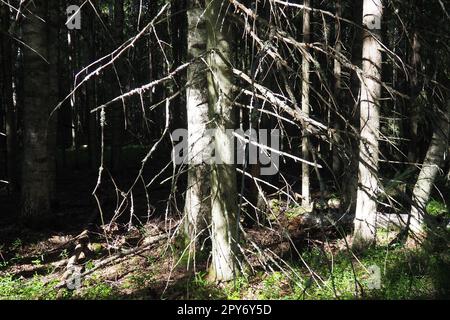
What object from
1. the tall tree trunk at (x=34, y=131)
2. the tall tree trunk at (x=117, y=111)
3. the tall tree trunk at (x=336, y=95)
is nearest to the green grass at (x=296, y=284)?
the tall tree trunk at (x=336, y=95)

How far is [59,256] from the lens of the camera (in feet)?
25.2

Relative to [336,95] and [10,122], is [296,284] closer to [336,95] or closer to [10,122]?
[336,95]

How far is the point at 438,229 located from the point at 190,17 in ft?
16.0

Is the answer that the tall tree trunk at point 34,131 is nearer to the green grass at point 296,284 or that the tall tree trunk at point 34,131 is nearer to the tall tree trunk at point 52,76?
the tall tree trunk at point 52,76

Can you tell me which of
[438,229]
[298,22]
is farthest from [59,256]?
[298,22]

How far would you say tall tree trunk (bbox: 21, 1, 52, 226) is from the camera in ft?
29.1

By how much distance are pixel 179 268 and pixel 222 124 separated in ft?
9.40

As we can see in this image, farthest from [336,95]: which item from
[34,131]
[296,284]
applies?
[34,131]

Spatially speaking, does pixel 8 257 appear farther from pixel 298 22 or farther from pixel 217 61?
pixel 298 22

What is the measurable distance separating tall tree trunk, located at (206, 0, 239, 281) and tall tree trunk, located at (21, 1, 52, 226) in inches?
195

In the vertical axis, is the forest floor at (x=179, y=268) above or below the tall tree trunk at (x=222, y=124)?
below

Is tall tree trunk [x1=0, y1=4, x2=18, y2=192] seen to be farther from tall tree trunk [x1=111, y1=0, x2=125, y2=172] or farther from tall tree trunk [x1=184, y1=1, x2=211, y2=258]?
tall tree trunk [x1=184, y1=1, x2=211, y2=258]

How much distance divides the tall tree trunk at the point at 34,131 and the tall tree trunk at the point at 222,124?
495 cm

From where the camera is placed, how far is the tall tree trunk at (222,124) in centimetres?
485
